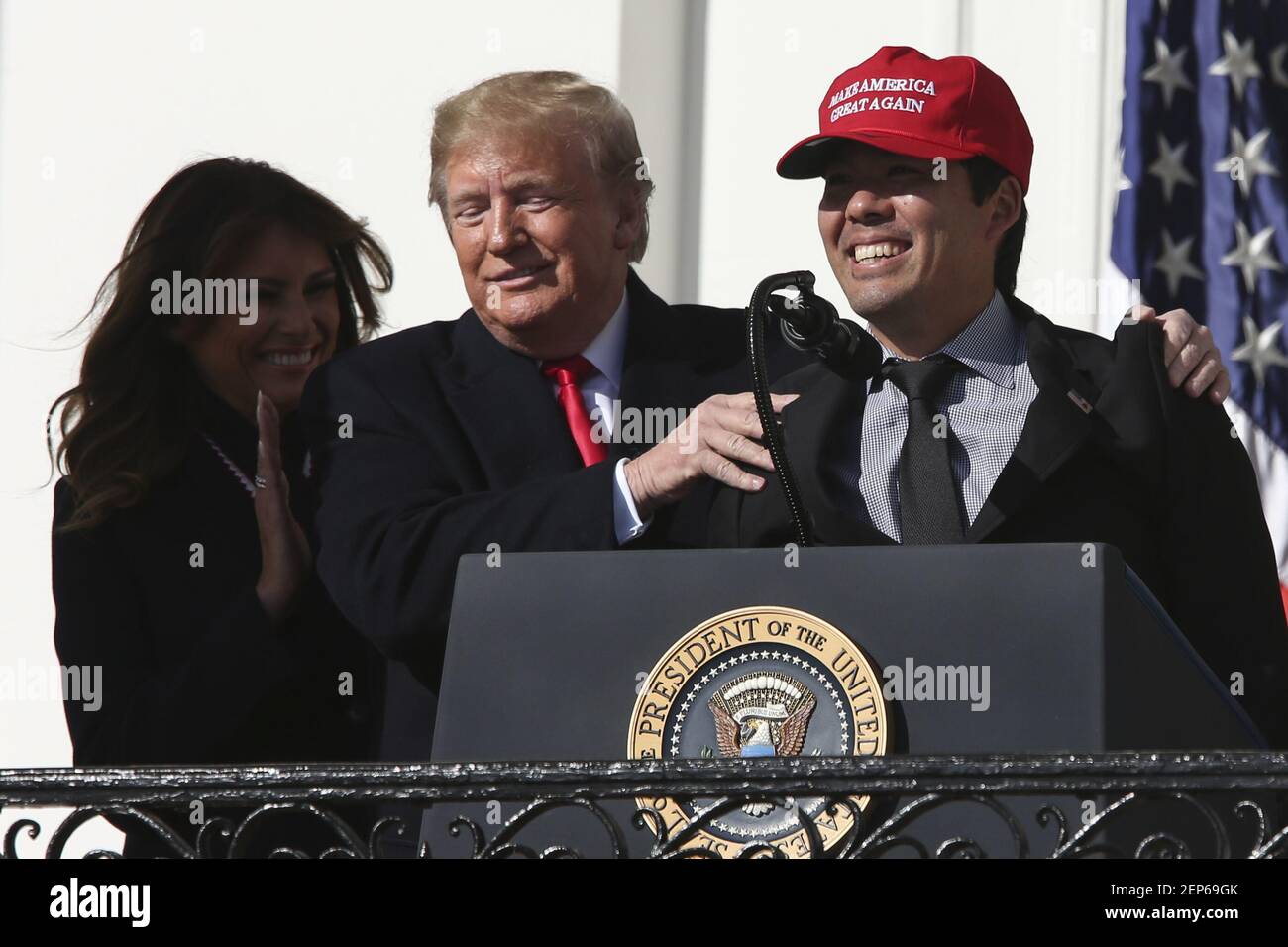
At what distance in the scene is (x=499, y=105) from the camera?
10.7 ft

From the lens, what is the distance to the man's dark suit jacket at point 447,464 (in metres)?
→ 2.71

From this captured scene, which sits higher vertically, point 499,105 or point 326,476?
point 499,105

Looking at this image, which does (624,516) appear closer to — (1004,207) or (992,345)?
(992,345)

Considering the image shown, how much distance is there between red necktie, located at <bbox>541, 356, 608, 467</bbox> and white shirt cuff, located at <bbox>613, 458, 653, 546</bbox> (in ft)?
1.36

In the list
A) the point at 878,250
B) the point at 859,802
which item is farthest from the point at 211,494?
the point at 859,802

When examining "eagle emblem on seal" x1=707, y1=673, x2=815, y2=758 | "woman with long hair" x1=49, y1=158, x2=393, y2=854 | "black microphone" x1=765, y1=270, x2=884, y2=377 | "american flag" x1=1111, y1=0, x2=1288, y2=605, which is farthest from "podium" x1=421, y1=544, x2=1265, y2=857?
"american flag" x1=1111, y1=0, x2=1288, y2=605

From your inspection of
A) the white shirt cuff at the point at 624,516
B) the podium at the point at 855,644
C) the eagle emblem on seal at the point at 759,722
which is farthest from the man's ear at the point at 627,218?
the eagle emblem on seal at the point at 759,722

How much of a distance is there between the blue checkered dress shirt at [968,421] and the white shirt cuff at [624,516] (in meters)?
0.26

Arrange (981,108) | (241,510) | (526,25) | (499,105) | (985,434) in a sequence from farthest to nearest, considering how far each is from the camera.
Answer: 1. (526,25)
2. (241,510)
3. (499,105)
4. (981,108)
5. (985,434)

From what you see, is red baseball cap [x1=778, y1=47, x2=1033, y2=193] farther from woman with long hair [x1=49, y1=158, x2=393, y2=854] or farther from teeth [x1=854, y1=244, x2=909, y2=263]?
woman with long hair [x1=49, y1=158, x2=393, y2=854]

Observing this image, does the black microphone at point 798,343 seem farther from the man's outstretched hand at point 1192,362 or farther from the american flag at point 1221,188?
the american flag at point 1221,188
